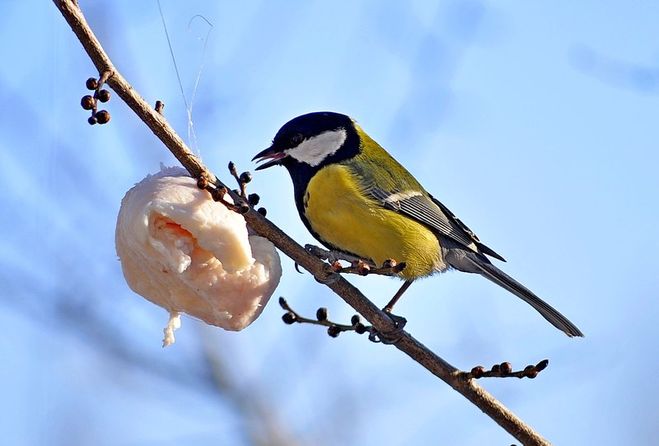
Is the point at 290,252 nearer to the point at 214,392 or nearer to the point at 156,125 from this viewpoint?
the point at 156,125

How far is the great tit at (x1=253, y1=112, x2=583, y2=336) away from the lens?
3273 mm

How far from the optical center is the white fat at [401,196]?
136 inches

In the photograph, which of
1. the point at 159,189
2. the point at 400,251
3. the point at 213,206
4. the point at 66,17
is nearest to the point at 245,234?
the point at 213,206

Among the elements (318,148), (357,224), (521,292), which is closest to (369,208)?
(357,224)

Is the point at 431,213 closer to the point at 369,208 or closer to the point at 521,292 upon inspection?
the point at 369,208

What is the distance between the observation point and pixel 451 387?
2.31m

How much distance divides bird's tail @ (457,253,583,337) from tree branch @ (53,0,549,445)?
1.14 meters

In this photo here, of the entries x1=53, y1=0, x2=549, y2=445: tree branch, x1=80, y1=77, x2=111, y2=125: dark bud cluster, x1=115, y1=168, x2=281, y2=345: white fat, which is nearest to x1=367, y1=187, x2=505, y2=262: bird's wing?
x1=53, y1=0, x2=549, y2=445: tree branch

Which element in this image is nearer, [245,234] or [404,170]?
[245,234]

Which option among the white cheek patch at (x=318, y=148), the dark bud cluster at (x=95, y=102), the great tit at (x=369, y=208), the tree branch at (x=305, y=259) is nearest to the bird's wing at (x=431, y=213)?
the great tit at (x=369, y=208)

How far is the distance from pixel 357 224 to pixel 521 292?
0.77 meters

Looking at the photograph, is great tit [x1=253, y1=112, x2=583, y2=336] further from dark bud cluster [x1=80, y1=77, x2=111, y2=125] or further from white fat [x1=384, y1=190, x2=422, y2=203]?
dark bud cluster [x1=80, y1=77, x2=111, y2=125]

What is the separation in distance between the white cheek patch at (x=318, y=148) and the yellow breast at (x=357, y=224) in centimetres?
7

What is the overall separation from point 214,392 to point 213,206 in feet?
5.86
